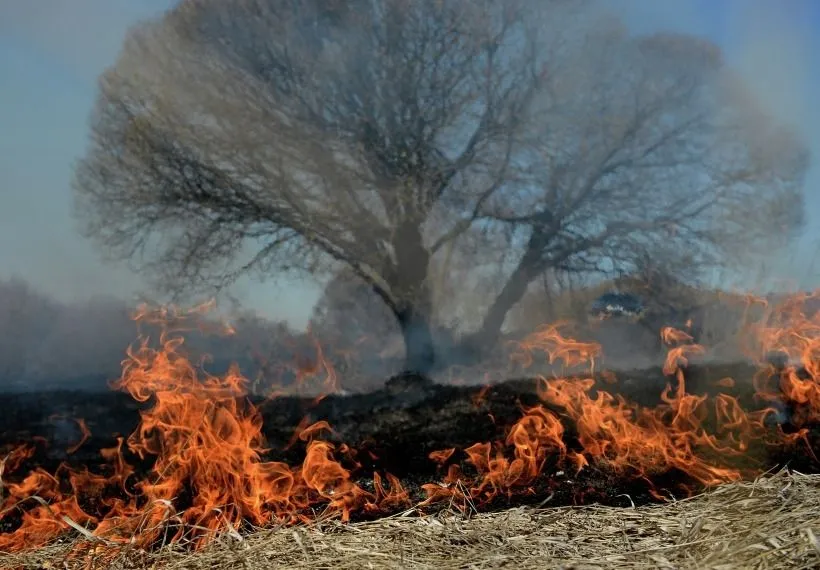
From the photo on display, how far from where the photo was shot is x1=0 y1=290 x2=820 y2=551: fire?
4340 millimetres

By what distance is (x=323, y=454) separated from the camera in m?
4.59

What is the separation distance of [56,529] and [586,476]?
3.23 meters

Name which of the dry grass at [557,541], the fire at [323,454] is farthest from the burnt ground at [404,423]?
the dry grass at [557,541]

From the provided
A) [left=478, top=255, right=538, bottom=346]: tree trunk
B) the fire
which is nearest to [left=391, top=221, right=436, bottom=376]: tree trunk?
[left=478, top=255, right=538, bottom=346]: tree trunk

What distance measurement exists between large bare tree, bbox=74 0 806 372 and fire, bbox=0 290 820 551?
2.83 feet

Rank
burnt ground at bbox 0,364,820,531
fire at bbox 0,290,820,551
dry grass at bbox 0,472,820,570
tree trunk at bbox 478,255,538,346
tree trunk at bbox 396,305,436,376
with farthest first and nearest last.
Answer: tree trunk at bbox 478,255,538,346 → tree trunk at bbox 396,305,436,376 → burnt ground at bbox 0,364,820,531 → fire at bbox 0,290,820,551 → dry grass at bbox 0,472,820,570

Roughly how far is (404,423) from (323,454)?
60 centimetres

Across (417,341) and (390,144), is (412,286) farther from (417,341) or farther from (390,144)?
(390,144)

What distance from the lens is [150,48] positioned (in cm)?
541

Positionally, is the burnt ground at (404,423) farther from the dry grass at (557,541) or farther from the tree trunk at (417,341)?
the dry grass at (557,541)

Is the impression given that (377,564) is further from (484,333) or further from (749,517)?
(484,333)

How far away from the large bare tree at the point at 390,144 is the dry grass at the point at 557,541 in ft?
5.80

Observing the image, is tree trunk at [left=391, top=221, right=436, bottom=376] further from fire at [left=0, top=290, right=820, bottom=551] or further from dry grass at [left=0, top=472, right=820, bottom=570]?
dry grass at [left=0, top=472, right=820, bottom=570]

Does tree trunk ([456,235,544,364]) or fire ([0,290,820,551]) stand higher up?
tree trunk ([456,235,544,364])
